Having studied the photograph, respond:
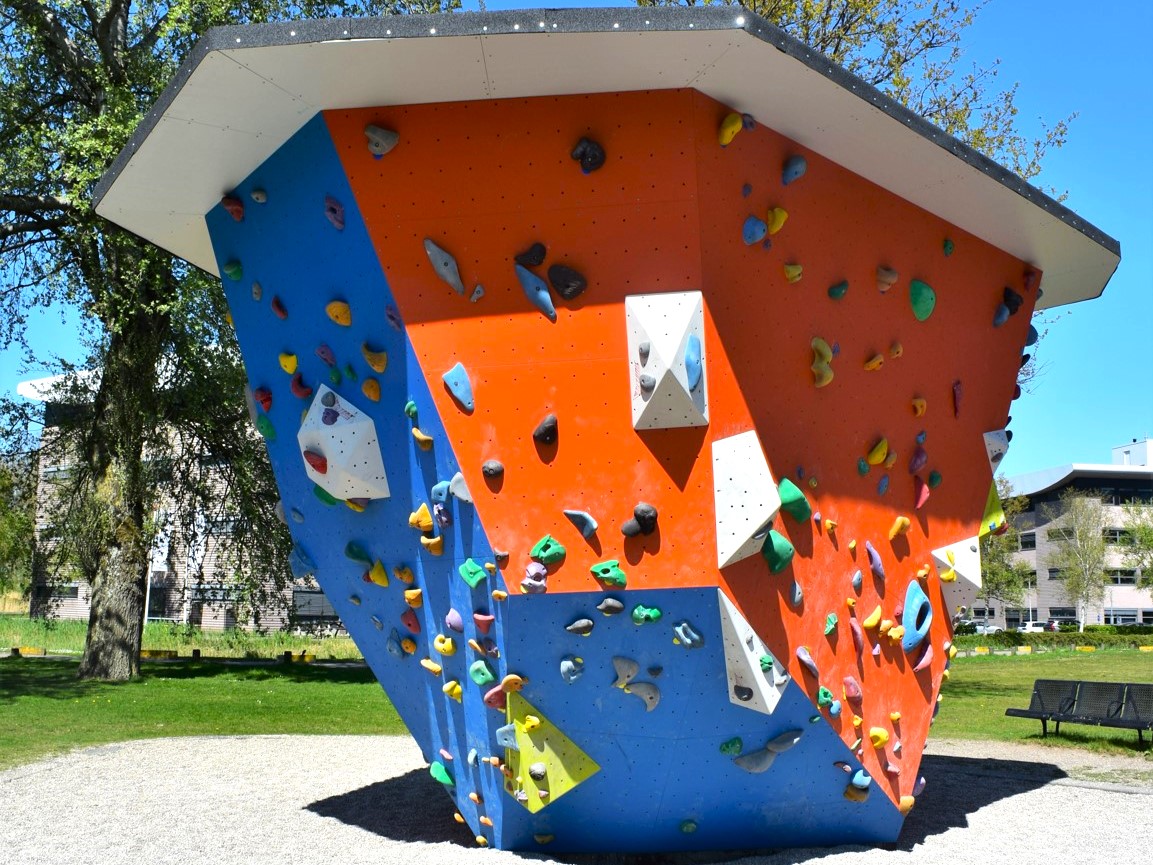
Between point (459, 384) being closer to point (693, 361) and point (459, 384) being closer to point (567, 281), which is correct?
point (567, 281)

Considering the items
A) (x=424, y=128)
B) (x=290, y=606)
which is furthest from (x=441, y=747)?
(x=290, y=606)

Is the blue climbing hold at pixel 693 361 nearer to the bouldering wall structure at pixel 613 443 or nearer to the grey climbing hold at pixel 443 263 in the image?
the bouldering wall structure at pixel 613 443

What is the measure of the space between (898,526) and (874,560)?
356 mm

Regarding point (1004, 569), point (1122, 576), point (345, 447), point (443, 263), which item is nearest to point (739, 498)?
point (443, 263)

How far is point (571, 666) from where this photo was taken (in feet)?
20.1

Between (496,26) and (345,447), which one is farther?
(345,447)

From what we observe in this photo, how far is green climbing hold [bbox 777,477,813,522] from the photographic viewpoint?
6.09m

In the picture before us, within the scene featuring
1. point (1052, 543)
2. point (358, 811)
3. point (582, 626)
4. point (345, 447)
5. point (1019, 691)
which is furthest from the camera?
point (1052, 543)

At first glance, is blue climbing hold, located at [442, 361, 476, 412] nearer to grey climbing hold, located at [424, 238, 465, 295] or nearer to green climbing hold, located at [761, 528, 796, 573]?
grey climbing hold, located at [424, 238, 465, 295]

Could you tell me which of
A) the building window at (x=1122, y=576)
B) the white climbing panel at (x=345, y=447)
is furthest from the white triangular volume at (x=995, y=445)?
the building window at (x=1122, y=576)

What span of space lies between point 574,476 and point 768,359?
1.31 metres

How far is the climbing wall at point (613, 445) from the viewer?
581cm

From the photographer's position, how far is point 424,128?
591 centimetres

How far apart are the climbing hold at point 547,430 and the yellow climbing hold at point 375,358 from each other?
100cm
